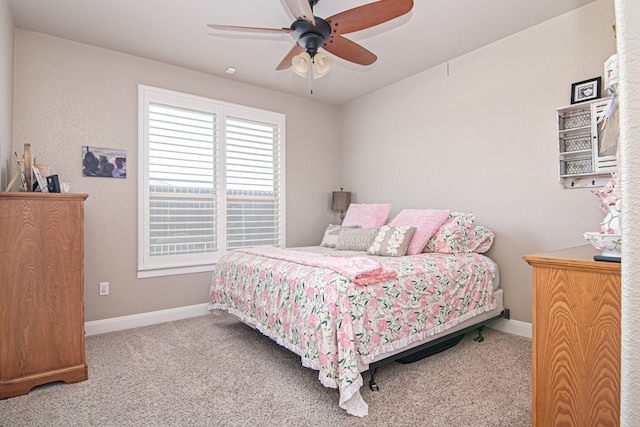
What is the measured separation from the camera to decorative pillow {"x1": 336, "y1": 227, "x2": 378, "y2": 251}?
3332 mm

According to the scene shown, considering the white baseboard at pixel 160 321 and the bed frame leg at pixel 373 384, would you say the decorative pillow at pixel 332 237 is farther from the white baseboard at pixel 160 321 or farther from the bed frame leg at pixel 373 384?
the bed frame leg at pixel 373 384

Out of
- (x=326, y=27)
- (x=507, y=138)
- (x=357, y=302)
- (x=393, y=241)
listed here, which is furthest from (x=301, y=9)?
(x=507, y=138)

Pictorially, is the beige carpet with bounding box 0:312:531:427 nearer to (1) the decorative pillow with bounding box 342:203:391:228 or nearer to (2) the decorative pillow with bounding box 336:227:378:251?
(2) the decorative pillow with bounding box 336:227:378:251

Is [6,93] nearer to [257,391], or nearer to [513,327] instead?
[257,391]

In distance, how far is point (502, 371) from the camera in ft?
7.54

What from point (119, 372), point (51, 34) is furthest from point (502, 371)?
point (51, 34)

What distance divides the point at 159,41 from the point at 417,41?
2439 mm

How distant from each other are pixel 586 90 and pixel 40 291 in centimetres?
418

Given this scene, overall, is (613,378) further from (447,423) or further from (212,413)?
(212,413)

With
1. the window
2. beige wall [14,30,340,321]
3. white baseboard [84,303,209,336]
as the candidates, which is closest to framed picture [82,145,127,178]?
beige wall [14,30,340,321]

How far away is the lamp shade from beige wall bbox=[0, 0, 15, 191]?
11.1ft

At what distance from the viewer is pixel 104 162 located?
10.5 feet

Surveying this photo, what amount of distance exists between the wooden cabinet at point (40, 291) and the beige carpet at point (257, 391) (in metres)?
0.14

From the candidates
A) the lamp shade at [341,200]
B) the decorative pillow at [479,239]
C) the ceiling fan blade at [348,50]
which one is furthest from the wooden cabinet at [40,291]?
the decorative pillow at [479,239]
